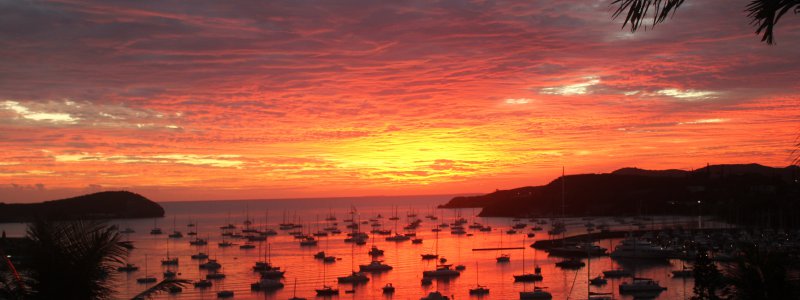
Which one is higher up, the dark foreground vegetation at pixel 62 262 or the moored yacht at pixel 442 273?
the dark foreground vegetation at pixel 62 262

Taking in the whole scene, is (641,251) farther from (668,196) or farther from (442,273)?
(668,196)

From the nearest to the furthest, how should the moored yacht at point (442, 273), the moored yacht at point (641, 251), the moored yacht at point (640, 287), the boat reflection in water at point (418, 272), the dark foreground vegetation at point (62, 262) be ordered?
the dark foreground vegetation at point (62, 262)
the moored yacht at point (640, 287)
the boat reflection in water at point (418, 272)
the moored yacht at point (442, 273)
the moored yacht at point (641, 251)

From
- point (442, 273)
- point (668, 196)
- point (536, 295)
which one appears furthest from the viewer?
point (668, 196)

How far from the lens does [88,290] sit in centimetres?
830

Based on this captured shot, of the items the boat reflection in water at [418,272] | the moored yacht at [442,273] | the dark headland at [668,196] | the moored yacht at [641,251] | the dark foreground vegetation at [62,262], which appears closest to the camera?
the dark foreground vegetation at [62,262]

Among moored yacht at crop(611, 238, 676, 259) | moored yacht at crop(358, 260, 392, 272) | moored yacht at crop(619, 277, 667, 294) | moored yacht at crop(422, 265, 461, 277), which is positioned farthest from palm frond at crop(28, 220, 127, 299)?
moored yacht at crop(611, 238, 676, 259)

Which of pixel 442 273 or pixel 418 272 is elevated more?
pixel 442 273

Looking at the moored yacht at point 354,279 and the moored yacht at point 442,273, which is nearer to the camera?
the moored yacht at point 354,279

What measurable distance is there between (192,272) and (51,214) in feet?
227

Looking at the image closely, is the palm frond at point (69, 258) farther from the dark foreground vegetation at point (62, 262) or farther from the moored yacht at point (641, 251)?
the moored yacht at point (641, 251)

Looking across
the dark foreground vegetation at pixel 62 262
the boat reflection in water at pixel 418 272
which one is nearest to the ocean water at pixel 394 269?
the boat reflection in water at pixel 418 272

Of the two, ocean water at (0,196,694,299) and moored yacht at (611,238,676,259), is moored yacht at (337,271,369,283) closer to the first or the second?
ocean water at (0,196,694,299)

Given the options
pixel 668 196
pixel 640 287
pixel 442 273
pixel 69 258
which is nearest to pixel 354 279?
pixel 442 273

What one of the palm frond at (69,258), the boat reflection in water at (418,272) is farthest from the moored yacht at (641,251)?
the palm frond at (69,258)
